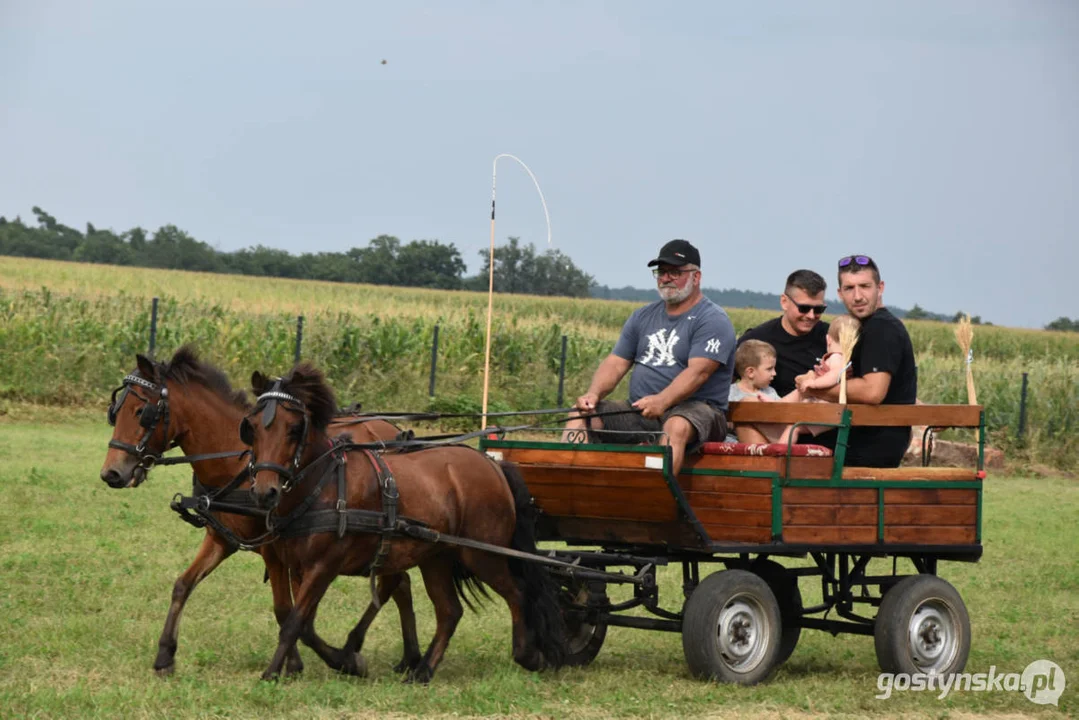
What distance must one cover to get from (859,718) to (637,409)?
206 cm

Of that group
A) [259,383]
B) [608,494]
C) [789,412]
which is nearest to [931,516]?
[789,412]

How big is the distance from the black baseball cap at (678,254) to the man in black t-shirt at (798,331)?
2.64 ft

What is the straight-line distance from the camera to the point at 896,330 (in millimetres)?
7887

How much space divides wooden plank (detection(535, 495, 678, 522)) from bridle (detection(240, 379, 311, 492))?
1.61m

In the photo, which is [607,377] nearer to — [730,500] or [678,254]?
[678,254]

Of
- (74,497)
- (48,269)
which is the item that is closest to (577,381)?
(74,497)

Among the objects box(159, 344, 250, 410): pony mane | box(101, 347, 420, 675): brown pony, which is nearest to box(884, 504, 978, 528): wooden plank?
box(101, 347, 420, 675): brown pony

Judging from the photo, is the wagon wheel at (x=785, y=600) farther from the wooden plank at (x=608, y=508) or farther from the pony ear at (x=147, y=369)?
the pony ear at (x=147, y=369)

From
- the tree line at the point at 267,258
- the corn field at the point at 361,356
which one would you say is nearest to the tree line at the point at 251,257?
the tree line at the point at 267,258

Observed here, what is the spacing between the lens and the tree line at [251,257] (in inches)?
2275

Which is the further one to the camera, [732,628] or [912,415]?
[912,415]

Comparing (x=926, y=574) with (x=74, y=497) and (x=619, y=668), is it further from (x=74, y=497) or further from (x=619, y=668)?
(x=74, y=497)

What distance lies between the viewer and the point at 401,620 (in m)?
7.90

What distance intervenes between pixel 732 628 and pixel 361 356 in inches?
675
